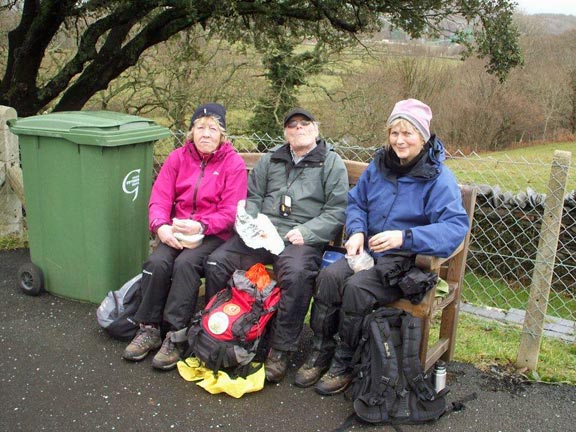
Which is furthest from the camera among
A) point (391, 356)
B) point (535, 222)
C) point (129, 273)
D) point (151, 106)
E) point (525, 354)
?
point (151, 106)

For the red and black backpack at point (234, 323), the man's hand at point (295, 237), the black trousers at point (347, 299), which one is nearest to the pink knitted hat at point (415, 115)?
the black trousers at point (347, 299)

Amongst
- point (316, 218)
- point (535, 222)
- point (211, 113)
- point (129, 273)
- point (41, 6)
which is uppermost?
point (41, 6)

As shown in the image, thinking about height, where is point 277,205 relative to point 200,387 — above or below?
above

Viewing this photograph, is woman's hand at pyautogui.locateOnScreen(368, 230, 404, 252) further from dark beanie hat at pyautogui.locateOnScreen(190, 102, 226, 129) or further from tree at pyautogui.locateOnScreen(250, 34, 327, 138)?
tree at pyautogui.locateOnScreen(250, 34, 327, 138)

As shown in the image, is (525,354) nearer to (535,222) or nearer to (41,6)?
(535,222)

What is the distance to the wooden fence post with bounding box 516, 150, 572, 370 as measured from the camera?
11.1 feet

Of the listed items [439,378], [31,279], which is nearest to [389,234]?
[439,378]

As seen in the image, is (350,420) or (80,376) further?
(80,376)

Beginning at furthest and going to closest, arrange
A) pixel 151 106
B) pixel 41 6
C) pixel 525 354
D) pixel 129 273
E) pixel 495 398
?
pixel 151 106
pixel 41 6
pixel 129 273
pixel 525 354
pixel 495 398

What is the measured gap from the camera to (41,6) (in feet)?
27.3

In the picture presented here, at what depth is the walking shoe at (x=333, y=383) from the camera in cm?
328

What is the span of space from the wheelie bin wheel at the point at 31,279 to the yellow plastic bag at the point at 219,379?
59.5 inches

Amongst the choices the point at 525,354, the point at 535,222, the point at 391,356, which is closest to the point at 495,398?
the point at 525,354

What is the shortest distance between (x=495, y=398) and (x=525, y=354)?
0.43 meters
